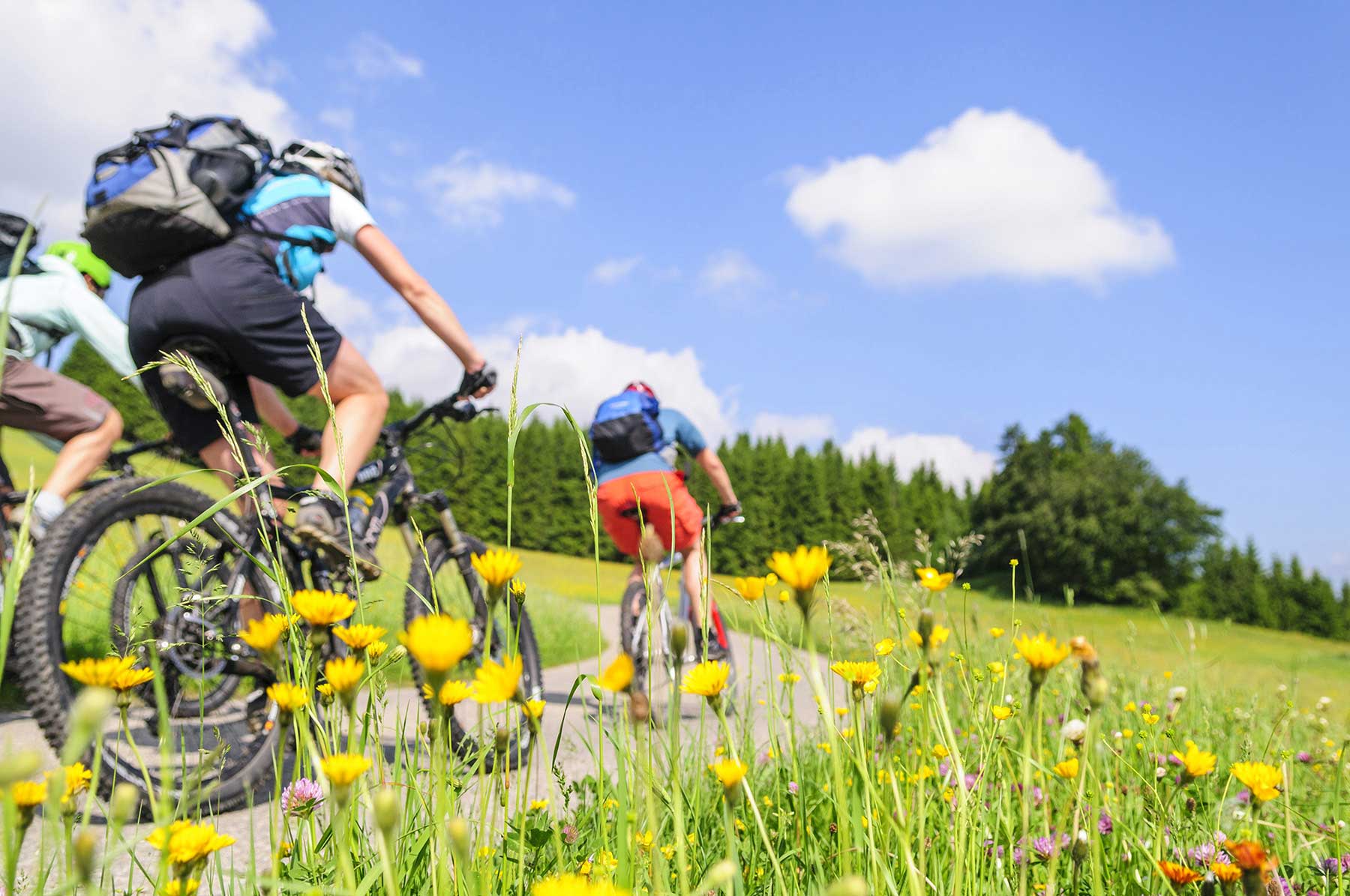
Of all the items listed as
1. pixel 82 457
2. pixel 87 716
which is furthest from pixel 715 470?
pixel 87 716

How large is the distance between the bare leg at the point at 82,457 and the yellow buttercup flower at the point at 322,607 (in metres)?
3.41

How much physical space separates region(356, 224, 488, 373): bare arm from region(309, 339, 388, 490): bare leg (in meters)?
0.28

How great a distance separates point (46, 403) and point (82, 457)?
280 millimetres

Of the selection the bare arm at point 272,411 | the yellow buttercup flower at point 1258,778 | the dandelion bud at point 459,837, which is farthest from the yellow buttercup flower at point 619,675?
the bare arm at point 272,411

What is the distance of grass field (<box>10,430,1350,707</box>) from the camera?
2.55m

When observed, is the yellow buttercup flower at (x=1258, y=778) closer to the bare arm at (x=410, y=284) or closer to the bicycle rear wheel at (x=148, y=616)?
the bicycle rear wheel at (x=148, y=616)

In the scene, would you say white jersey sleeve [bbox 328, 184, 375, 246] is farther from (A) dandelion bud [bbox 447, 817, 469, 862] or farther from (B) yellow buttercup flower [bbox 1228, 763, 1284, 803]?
(B) yellow buttercup flower [bbox 1228, 763, 1284, 803]

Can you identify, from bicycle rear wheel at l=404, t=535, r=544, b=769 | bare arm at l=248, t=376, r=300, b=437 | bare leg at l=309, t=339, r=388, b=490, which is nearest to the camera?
bare leg at l=309, t=339, r=388, b=490

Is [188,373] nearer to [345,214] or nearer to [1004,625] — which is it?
[345,214]

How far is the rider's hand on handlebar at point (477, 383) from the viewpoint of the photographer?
3.11 meters

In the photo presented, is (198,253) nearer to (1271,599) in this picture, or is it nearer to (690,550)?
(690,550)

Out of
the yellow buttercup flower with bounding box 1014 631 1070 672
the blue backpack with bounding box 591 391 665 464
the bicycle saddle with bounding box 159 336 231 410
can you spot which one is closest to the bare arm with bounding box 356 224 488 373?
the bicycle saddle with bounding box 159 336 231 410

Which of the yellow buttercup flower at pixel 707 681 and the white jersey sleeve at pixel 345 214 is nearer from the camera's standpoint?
the yellow buttercup flower at pixel 707 681

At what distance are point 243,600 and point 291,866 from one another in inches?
68.7
